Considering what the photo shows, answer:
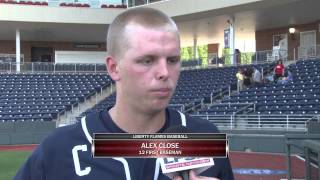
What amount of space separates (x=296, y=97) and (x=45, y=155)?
22.0m

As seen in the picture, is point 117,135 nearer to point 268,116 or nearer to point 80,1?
point 268,116

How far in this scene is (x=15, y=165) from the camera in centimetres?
1583

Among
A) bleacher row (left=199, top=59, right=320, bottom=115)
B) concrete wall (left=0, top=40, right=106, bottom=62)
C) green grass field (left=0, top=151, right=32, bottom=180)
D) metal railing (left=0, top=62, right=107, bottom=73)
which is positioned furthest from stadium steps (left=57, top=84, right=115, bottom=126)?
green grass field (left=0, top=151, right=32, bottom=180)

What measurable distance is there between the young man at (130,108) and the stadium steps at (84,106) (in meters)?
27.8

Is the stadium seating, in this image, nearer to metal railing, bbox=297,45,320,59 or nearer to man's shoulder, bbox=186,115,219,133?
metal railing, bbox=297,45,320,59

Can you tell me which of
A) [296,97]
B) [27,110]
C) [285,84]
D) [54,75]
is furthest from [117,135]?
[54,75]

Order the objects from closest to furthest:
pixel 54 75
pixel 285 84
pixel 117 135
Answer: pixel 117 135 < pixel 285 84 < pixel 54 75

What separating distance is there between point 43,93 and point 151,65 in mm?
32395

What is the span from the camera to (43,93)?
33.6m

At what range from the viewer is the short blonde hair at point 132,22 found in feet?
6.44

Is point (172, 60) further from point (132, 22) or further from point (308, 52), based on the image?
point (308, 52)

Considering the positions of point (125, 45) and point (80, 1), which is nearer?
point (125, 45)

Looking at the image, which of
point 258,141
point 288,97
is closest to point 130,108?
point 258,141

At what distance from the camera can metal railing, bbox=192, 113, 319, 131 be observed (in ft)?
67.5
